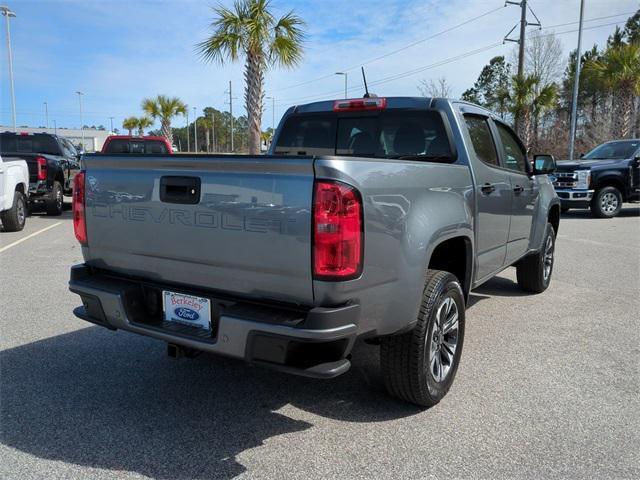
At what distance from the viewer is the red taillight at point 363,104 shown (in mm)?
4027

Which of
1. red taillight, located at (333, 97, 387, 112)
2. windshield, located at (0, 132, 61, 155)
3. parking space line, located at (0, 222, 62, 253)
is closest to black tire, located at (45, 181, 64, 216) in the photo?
parking space line, located at (0, 222, 62, 253)

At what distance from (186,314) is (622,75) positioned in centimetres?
2495

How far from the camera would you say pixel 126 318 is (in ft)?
9.64

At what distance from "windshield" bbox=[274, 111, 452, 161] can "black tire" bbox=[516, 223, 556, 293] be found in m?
2.47

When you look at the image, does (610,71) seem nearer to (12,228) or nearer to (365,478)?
(12,228)

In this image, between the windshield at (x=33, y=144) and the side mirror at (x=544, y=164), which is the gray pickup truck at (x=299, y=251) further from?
the windshield at (x=33, y=144)

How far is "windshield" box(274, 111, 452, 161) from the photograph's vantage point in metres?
3.91

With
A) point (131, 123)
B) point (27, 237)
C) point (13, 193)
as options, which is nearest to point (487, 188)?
point (27, 237)

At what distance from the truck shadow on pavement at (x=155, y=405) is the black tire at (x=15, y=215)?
6.71 m

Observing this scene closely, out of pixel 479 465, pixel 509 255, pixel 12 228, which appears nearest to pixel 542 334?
pixel 509 255

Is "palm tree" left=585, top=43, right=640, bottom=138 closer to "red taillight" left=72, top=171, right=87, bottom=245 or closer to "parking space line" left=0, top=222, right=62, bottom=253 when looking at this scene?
"parking space line" left=0, top=222, right=62, bottom=253

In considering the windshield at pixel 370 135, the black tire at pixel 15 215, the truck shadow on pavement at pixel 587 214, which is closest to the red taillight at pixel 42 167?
the black tire at pixel 15 215

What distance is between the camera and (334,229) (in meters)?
2.37

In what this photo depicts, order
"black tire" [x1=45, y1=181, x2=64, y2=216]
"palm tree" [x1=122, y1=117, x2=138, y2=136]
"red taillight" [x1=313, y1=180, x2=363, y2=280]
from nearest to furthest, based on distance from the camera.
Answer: "red taillight" [x1=313, y1=180, x2=363, y2=280] < "black tire" [x1=45, y1=181, x2=64, y2=216] < "palm tree" [x1=122, y1=117, x2=138, y2=136]
